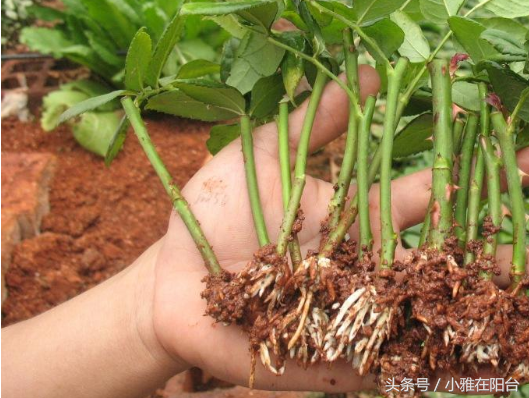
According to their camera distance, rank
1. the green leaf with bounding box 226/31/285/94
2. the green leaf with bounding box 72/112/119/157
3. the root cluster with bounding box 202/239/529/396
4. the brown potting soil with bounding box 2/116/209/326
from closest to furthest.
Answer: the root cluster with bounding box 202/239/529/396 → the green leaf with bounding box 226/31/285/94 → the brown potting soil with bounding box 2/116/209/326 → the green leaf with bounding box 72/112/119/157

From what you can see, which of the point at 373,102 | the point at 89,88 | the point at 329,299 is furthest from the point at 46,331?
the point at 89,88

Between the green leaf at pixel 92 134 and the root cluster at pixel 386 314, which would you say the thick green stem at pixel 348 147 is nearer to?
the root cluster at pixel 386 314

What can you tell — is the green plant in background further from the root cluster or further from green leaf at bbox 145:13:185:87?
the root cluster

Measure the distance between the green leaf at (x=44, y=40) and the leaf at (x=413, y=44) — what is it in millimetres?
1647

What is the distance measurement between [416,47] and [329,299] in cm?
40

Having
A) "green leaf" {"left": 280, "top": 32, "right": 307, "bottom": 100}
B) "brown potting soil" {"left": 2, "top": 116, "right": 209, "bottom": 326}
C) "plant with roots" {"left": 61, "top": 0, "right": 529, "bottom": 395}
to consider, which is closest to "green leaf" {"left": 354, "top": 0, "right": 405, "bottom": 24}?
"plant with roots" {"left": 61, "top": 0, "right": 529, "bottom": 395}

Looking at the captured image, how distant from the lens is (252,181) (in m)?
1.02

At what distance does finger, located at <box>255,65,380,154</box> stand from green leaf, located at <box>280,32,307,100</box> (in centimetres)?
7

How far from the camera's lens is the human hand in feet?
3.30

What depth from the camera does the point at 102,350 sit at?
1170mm

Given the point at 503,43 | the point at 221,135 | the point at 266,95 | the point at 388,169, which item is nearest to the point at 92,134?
the point at 221,135

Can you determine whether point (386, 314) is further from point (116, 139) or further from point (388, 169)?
point (116, 139)

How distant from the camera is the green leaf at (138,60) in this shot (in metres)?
0.95

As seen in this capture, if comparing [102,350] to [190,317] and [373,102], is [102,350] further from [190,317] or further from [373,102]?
[373,102]
